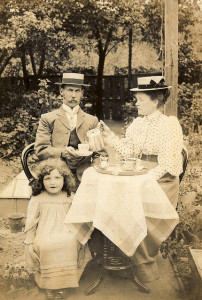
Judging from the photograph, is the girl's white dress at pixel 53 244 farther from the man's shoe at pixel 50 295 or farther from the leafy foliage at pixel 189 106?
the leafy foliage at pixel 189 106

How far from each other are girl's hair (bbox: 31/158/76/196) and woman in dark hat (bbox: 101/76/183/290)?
0.47 m

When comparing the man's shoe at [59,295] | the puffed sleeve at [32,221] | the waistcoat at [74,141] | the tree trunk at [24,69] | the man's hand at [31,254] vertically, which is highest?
the tree trunk at [24,69]

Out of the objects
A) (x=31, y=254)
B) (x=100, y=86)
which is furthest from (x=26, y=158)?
(x=100, y=86)

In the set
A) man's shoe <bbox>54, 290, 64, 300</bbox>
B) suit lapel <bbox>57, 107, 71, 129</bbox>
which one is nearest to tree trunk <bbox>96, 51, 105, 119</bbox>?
suit lapel <bbox>57, 107, 71, 129</bbox>

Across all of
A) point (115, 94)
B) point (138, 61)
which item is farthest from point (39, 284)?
point (138, 61)

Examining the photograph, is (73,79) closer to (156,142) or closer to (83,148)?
(83,148)

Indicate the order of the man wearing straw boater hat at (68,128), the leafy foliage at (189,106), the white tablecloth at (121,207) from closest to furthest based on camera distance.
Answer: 1. the white tablecloth at (121,207)
2. the man wearing straw boater hat at (68,128)
3. the leafy foliage at (189,106)

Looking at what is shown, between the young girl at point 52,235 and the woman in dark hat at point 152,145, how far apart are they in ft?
1.68

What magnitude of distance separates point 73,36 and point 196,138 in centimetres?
159

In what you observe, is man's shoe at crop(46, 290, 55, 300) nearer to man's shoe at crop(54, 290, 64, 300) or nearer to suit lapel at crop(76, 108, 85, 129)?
man's shoe at crop(54, 290, 64, 300)

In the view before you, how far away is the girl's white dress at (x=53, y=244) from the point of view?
10.7ft

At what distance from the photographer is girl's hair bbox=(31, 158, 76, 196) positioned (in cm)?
339

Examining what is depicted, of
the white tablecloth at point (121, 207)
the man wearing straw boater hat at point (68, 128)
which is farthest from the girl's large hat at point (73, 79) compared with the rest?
the white tablecloth at point (121, 207)

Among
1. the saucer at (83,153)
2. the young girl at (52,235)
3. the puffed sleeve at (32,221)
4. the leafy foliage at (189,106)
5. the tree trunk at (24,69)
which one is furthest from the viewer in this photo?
the leafy foliage at (189,106)
